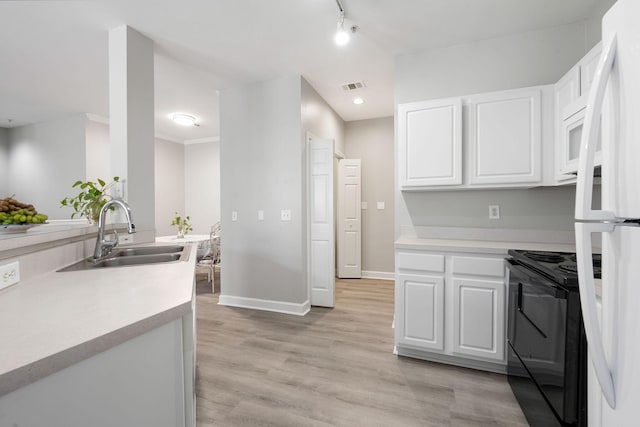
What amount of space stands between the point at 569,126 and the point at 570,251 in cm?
83

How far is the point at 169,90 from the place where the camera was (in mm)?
3850

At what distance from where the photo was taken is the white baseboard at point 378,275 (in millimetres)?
4943

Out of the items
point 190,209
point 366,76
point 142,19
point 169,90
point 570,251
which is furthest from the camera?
point 190,209

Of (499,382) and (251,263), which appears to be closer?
(499,382)

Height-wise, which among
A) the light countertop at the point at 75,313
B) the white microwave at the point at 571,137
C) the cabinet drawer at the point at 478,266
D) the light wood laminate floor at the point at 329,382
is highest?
the white microwave at the point at 571,137

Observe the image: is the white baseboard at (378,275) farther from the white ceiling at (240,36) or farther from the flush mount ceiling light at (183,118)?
the flush mount ceiling light at (183,118)

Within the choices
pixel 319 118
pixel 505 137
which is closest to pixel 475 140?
pixel 505 137

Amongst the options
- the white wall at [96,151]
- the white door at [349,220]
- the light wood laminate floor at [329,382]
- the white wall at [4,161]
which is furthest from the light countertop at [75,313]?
the white wall at [4,161]

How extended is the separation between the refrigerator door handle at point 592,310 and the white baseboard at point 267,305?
2.86 meters

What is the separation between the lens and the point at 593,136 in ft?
2.28

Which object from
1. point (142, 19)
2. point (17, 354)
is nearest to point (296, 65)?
point (142, 19)

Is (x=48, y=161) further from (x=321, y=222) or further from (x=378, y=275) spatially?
(x=378, y=275)

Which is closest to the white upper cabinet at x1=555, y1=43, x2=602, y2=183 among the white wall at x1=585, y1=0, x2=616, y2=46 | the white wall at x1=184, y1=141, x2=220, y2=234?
the white wall at x1=585, y1=0, x2=616, y2=46

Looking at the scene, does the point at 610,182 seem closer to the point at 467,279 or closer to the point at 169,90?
the point at 467,279
